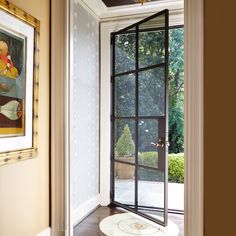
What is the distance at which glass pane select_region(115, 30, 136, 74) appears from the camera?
3318mm

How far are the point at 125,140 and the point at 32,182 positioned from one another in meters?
1.54

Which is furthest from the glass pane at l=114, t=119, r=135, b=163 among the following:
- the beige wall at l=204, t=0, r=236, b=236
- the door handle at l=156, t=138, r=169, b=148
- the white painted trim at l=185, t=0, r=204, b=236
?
the beige wall at l=204, t=0, r=236, b=236

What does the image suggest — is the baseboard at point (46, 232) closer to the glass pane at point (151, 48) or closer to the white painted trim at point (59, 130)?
the white painted trim at point (59, 130)

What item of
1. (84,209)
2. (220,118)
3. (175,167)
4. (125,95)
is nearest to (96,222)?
(84,209)

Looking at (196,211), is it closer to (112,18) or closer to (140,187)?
(140,187)

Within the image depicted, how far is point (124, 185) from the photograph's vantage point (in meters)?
3.48

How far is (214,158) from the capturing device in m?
1.64

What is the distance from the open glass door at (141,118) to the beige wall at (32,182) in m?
1.25

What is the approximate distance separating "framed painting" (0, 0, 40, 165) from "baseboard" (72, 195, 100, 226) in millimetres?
1186

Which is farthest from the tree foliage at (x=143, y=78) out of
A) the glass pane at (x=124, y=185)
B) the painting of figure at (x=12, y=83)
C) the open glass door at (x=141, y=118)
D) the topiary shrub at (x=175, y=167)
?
the topiary shrub at (x=175, y=167)

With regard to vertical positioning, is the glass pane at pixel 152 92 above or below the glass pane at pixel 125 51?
below

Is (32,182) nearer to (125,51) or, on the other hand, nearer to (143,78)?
(143,78)

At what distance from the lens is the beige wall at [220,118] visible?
1.60 meters

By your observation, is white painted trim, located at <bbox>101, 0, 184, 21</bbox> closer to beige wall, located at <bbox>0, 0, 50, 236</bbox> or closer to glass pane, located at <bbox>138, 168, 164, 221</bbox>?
beige wall, located at <bbox>0, 0, 50, 236</bbox>
